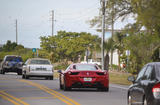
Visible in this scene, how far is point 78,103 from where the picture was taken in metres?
18.0

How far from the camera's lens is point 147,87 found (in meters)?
12.7

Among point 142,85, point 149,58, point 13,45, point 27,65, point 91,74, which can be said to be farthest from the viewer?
point 13,45

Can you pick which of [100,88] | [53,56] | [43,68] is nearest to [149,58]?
[43,68]

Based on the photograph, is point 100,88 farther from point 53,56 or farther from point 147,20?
point 53,56

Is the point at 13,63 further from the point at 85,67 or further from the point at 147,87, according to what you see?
the point at 147,87

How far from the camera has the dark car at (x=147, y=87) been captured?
1215 centimetres

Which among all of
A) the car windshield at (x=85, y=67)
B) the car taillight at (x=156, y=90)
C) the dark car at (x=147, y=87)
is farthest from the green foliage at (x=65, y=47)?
the car taillight at (x=156, y=90)

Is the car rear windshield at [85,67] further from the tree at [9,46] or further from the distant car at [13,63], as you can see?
the tree at [9,46]

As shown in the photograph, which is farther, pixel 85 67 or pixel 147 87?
pixel 85 67

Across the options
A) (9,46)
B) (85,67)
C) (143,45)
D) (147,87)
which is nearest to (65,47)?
(143,45)

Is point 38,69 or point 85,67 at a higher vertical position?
point 85,67

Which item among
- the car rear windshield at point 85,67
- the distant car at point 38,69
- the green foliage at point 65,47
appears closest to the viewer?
the car rear windshield at point 85,67

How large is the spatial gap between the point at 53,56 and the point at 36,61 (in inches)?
1909

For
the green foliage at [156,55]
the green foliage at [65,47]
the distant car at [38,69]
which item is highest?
the green foliage at [65,47]
